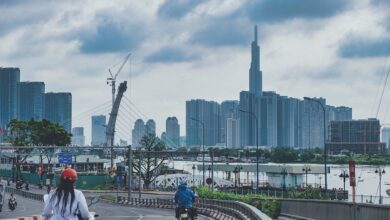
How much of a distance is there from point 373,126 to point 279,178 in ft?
227

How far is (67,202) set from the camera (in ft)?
32.6

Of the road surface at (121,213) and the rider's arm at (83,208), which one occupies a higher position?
the rider's arm at (83,208)

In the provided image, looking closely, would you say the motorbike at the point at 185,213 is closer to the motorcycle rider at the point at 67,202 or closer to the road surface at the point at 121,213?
the motorcycle rider at the point at 67,202

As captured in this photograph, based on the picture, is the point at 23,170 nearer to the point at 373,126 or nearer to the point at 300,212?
the point at 373,126

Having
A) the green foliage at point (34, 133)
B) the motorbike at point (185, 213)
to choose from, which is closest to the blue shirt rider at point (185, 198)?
the motorbike at point (185, 213)

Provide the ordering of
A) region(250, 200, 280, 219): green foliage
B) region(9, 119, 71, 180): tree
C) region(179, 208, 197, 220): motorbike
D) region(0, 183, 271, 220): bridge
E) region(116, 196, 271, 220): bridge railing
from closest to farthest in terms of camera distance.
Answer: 1. region(179, 208, 197, 220): motorbike
2. region(0, 183, 271, 220): bridge
3. region(116, 196, 271, 220): bridge railing
4. region(250, 200, 280, 219): green foliage
5. region(9, 119, 71, 180): tree

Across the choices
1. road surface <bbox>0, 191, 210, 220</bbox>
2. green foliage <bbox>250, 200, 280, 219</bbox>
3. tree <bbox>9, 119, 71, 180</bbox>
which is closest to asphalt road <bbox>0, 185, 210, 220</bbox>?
road surface <bbox>0, 191, 210, 220</bbox>

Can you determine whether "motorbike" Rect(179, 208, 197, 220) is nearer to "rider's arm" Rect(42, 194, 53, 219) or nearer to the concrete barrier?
the concrete barrier

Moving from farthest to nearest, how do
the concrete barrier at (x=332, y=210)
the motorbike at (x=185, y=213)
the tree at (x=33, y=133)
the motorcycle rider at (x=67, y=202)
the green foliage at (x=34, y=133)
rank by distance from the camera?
the green foliage at (x=34, y=133) < the tree at (x=33, y=133) < the motorbike at (x=185, y=213) < the concrete barrier at (x=332, y=210) < the motorcycle rider at (x=67, y=202)

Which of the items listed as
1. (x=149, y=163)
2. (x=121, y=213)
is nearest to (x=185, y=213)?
(x=121, y=213)

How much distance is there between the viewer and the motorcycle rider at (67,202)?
987cm

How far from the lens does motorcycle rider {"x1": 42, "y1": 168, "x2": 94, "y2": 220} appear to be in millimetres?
9867

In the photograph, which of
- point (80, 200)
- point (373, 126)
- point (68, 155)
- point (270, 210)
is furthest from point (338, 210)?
point (373, 126)

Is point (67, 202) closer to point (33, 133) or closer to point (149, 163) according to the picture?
point (149, 163)
